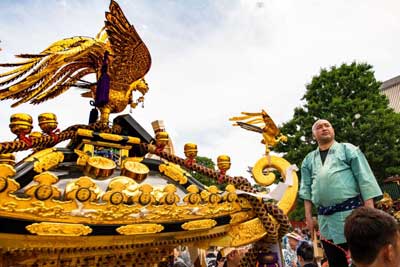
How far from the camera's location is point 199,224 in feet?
6.75

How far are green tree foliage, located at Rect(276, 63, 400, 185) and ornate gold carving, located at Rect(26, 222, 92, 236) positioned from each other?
468 inches

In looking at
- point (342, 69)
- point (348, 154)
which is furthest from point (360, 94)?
point (348, 154)

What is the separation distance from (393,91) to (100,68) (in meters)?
22.3

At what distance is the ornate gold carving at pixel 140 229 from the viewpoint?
1768mm

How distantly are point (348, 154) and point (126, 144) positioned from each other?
5.01ft

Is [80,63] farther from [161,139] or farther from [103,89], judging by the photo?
[161,139]

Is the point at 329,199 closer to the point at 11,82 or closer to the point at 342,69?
the point at 11,82

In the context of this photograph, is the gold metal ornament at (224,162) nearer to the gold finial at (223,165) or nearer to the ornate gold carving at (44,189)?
the gold finial at (223,165)

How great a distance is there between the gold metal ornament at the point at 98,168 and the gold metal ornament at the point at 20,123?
15.0 inches

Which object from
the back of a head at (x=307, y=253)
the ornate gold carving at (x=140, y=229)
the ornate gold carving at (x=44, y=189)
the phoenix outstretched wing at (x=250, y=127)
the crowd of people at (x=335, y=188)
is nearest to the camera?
the ornate gold carving at (x=44, y=189)

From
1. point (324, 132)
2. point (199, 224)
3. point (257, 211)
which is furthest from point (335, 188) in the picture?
point (199, 224)

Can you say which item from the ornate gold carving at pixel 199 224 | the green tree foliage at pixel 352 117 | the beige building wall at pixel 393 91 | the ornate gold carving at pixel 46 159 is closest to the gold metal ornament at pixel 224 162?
the ornate gold carving at pixel 199 224

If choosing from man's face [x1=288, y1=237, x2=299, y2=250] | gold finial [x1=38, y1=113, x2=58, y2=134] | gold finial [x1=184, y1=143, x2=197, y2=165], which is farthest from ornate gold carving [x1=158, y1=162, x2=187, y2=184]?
man's face [x1=288, y1=237, x2=299, y2=250]

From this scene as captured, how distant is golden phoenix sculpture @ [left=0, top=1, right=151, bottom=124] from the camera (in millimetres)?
2318
